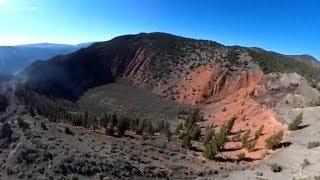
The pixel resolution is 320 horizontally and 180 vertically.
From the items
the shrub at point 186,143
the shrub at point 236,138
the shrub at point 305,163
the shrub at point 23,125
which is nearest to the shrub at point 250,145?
the shrub at point 236,138

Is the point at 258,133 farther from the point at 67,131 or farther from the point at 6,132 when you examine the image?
the point at 6,132

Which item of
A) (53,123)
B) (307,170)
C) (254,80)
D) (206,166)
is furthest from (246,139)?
(254,80)

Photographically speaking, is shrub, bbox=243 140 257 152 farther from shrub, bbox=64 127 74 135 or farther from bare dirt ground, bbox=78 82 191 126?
bare dirt ground, bbox=78 82 191 126

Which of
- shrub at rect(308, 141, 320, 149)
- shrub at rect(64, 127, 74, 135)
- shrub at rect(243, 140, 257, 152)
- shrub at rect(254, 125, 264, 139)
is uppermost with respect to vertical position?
shrub at rect(308, 141, 320, 149)

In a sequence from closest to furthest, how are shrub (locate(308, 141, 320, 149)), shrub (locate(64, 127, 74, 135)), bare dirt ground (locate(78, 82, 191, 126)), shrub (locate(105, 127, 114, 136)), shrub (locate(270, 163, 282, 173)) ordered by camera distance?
shrub (locate(270, 163, 282, 173)), shrub (locate(308, 141, 320, 149)), shrub (locate(64, 127, 74, 135)), shrub (locate(105, 127, 114, 136)), bare dirt ground (locate(78, 82, 191, 126))

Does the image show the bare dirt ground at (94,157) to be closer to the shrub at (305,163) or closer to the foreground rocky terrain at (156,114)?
the foreground rocky terrain at (156,114)

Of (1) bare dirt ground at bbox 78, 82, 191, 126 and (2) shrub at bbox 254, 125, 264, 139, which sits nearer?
(2) shrub at bbox 254, 125, 264, 139

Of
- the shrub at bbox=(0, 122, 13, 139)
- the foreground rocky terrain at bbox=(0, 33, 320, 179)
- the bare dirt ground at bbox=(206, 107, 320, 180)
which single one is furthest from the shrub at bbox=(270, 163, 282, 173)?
the shrub at bbox=(0, 122, 13, 139)

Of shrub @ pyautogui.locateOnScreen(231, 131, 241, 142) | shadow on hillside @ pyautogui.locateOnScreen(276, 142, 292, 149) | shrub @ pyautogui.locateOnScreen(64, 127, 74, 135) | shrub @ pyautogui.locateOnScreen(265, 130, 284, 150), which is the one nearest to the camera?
shrub @ pyautogui.locateOnScreen(265, 130, 284, 150)

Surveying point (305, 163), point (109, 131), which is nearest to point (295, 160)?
point (305, 163)
